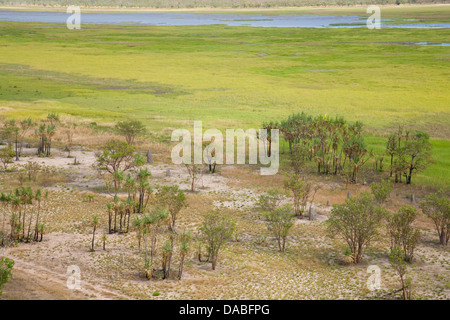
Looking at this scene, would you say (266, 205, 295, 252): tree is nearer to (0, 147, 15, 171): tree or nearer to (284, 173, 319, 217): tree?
(284, 173, 319, 217): tree

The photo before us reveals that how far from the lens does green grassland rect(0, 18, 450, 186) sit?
63.7 meters

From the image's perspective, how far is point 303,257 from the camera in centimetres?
2927

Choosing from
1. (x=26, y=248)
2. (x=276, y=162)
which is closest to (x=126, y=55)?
(x=276, y=162)

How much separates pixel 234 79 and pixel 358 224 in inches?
2496

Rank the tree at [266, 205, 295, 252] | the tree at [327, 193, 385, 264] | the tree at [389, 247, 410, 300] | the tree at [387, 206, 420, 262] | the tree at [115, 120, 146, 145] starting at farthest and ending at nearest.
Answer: the tree at [115, 120, 146, 145]
the tree at [266, 205, 295, 252]
the tree at [327, 193, 385, 264]
the tree at [387, 206, 420, 262]
the tree at [389, 247, 410, 300]

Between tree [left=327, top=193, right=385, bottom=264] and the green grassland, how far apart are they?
14.3 meters

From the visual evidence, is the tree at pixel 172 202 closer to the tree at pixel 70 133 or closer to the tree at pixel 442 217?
the tree at pixel 442 217

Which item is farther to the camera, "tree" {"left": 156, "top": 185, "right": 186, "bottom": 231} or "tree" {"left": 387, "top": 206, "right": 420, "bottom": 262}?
"tree" {"left": 156, "top": 185, "right": 186, "bottom": 231}

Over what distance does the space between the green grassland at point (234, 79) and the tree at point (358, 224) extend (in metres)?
14.3

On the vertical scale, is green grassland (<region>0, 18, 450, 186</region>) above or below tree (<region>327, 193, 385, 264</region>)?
above

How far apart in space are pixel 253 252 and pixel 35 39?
12982 cm

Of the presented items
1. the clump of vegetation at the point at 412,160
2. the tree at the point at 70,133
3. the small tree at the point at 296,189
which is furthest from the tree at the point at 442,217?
the tree at the point at 70,133

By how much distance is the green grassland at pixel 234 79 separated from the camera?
6369 centimetres

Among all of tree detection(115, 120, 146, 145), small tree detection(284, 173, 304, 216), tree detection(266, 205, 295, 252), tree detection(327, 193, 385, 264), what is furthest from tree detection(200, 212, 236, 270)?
tree detection(115, 120, 146, 145)
